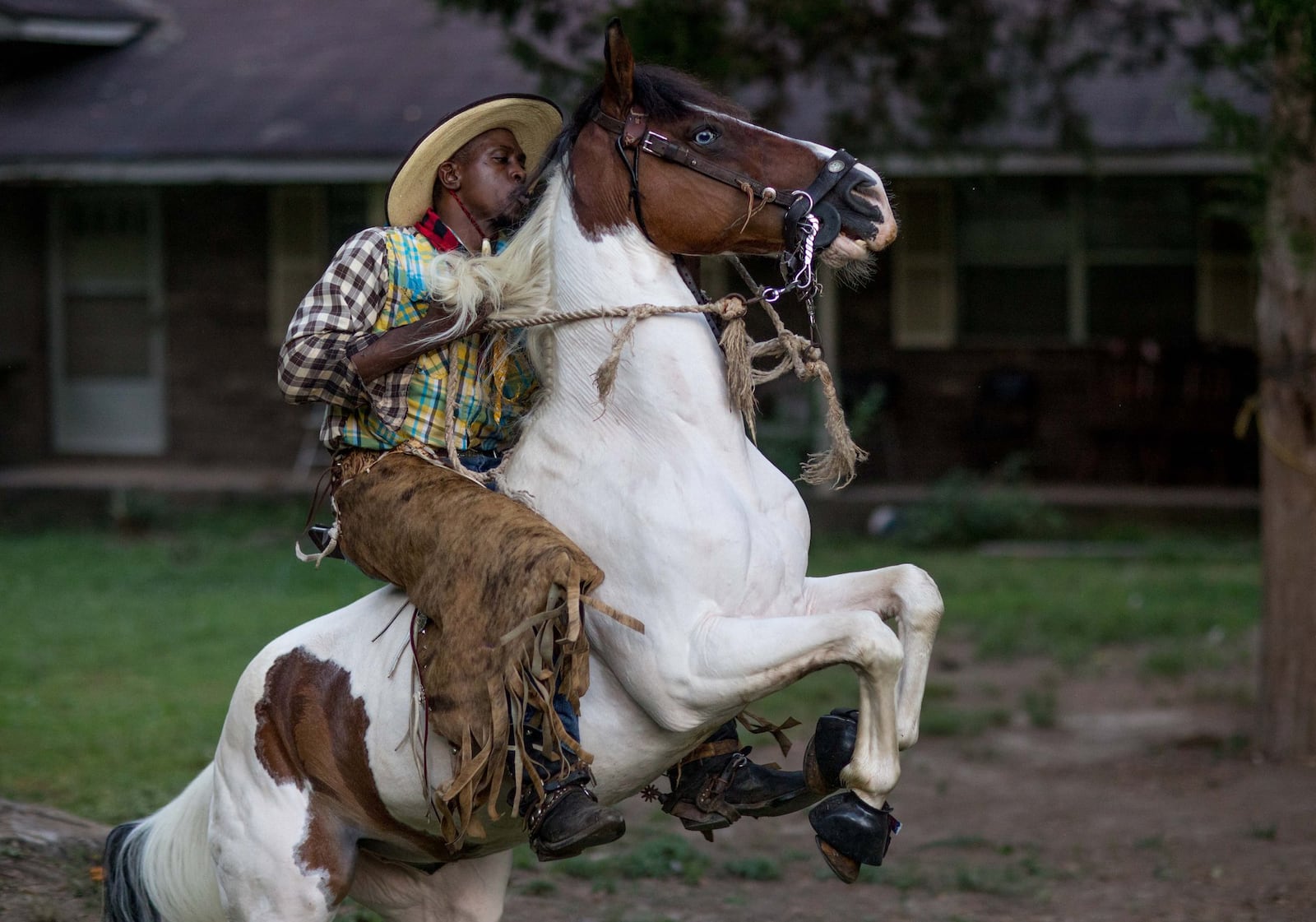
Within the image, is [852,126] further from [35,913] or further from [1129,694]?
[35,913]

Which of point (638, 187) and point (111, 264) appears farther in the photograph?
point (111, 264)

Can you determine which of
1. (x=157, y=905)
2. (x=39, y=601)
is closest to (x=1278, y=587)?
(x=157, y=905)

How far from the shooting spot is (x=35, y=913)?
489cm

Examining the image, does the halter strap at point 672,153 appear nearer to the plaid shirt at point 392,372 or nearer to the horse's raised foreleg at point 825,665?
the plaid shirt at point 392,372

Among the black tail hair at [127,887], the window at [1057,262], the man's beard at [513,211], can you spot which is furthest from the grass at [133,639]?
the window at [1057,262]

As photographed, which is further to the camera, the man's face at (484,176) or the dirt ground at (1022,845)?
the dirt ground at (1022,845)

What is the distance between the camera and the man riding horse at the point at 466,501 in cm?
335

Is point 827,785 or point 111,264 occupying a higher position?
point 827,785

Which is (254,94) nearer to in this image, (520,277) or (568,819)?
(520,277)

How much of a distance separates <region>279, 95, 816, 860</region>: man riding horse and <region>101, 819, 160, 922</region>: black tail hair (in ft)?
3.62

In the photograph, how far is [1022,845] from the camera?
21.1 ft

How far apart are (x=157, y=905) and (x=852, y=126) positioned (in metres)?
6.46

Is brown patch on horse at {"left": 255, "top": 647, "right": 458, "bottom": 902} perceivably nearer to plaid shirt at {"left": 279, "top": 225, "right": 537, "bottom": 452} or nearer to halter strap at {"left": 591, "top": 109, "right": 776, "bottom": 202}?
plaid shirt at {"left": 279, "top": 225, "right": 537, "bottom": 452}

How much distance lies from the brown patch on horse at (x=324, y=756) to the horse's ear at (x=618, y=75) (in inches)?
59.3
